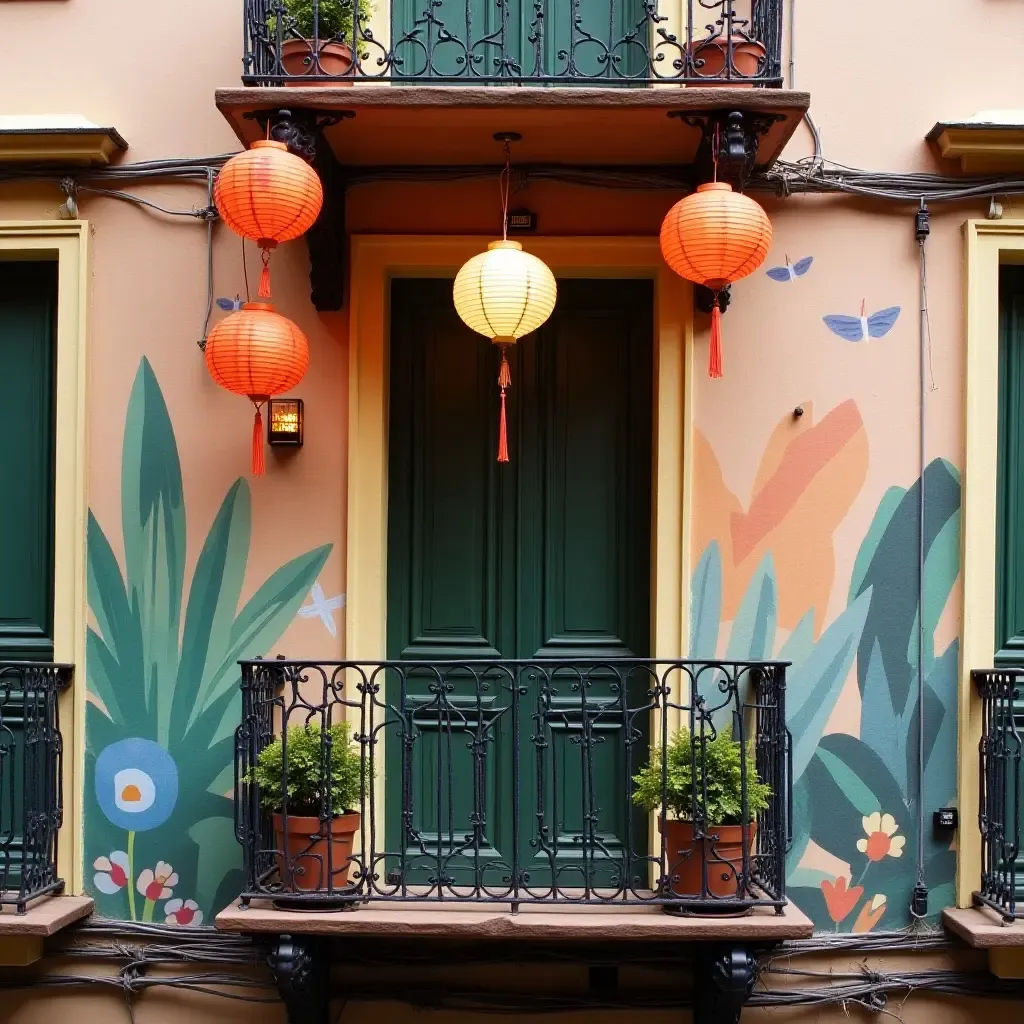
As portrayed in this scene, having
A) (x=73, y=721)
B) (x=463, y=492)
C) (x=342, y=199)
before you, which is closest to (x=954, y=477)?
(x=463, y=492)

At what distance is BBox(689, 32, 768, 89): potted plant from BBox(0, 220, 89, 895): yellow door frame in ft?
10.7

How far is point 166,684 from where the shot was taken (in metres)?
6.31

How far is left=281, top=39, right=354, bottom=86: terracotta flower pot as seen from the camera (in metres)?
5.87

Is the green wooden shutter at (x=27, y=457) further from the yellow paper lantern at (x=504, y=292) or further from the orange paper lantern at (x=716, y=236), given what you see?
the orange paper lantern at (x=716, y=236)

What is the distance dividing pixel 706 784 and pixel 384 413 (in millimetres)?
2522

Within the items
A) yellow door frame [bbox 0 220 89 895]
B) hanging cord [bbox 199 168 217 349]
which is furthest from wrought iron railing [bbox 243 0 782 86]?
yellow door frame [bbox 0 220 89 895]

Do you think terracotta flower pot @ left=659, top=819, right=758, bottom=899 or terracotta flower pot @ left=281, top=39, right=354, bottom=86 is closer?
terracotta flower pot @ left=659, top=819, right=758, bottom=899

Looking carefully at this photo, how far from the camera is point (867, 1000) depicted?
6.17 m

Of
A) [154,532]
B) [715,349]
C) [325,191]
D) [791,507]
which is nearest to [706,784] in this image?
[791,507]

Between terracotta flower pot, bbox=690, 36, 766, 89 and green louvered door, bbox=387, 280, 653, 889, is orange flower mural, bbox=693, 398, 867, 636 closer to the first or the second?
green louvered door, bbox=387, 280, 653, 889

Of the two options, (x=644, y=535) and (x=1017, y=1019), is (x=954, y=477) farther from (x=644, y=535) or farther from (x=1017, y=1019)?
(x=1017, y=1019)

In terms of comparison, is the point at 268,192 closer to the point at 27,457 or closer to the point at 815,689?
the point at 27,457

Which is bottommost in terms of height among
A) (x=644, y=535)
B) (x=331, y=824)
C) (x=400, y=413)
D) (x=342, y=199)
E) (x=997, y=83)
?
(x=331, y=824)

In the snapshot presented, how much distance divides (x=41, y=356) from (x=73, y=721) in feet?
6.54
